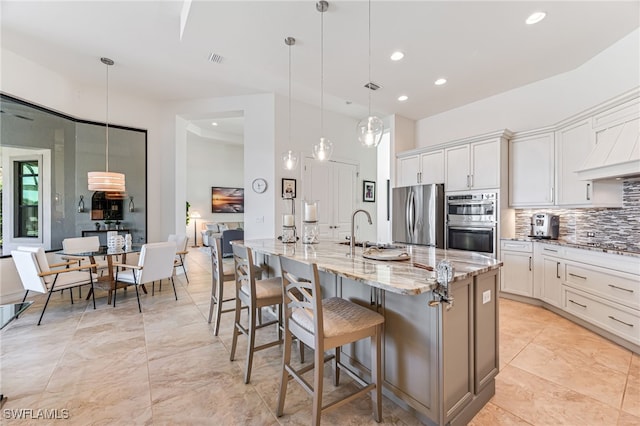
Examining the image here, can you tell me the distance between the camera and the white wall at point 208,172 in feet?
31.1

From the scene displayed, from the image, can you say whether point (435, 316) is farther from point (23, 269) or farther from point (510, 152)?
point (23, 269)

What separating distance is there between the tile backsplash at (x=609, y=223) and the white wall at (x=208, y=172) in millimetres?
9001

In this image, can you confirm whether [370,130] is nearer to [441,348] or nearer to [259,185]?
[441,348]

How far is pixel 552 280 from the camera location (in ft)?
10.8

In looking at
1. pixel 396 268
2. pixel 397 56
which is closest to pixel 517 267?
pixel 396 268

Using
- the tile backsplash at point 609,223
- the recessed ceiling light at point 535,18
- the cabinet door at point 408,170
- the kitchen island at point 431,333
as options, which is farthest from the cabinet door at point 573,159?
the kitchen island at point 431,333

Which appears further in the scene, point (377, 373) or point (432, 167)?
point (432, 167)

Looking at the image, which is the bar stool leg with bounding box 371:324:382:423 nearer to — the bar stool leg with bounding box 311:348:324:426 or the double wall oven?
the bar stool leg with bounding box 311:348:324:426

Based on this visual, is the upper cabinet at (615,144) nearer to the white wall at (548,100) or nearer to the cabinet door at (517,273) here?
the white wall at (548,100)

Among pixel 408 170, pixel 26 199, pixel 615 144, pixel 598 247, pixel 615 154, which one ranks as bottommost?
pixel 598 247

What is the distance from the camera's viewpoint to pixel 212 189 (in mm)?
9852

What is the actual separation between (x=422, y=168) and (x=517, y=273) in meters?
2.10

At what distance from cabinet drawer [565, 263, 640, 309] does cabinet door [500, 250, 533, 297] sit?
0.49m

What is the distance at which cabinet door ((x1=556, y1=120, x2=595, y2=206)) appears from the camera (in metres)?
3.07
